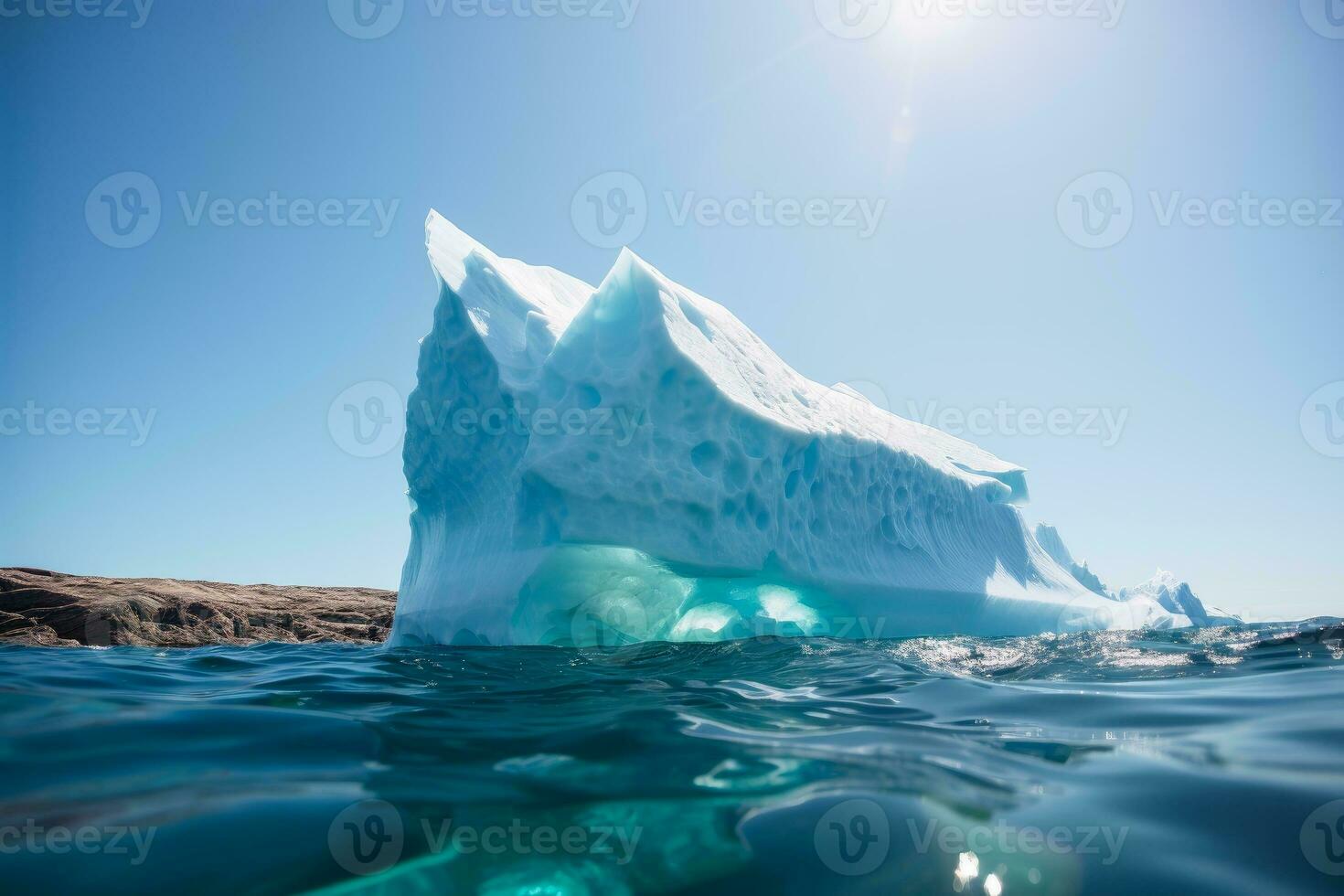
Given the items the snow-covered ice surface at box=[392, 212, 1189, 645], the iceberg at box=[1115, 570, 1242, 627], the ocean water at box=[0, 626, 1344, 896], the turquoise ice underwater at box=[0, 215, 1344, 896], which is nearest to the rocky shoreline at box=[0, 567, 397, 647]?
the snow-covered ice surface at box=[392, 212, 1189, 645]

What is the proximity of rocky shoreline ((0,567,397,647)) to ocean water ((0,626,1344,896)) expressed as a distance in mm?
16890

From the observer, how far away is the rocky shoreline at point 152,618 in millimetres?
18141

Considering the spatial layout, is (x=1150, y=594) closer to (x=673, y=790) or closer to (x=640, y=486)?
(x=640, y=486)

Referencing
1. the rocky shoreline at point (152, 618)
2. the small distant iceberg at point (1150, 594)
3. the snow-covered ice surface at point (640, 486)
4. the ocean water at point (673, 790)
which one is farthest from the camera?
the rocky shoreline at point (152, 618)

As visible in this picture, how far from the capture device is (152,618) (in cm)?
1911

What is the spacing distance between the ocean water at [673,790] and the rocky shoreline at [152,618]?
16.9m

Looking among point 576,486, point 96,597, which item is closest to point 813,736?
point 576,486

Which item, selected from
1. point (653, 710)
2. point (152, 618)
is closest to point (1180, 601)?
point (653, 710)

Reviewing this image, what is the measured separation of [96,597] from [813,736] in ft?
82.0

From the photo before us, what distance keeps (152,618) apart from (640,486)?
19409 mm

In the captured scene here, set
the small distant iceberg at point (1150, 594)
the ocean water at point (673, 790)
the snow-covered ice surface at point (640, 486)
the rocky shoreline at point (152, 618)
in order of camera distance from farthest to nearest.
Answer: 1. the rocky shoreline at point (152, 618)
2. the small distant iceberg at point (1150, 594)
3. the snow-covered ice surface at point (640, 486)
4. the ocean water at point (673, 790)

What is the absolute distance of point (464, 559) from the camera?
7887 mm

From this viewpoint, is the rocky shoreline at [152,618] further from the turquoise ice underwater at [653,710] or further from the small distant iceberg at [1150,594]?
the small distant iceberg at [1150,594]

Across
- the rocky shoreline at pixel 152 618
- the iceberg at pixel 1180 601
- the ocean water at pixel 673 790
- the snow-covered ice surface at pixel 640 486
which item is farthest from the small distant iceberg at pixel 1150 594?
the rocky shoreline at pixel 152 618
